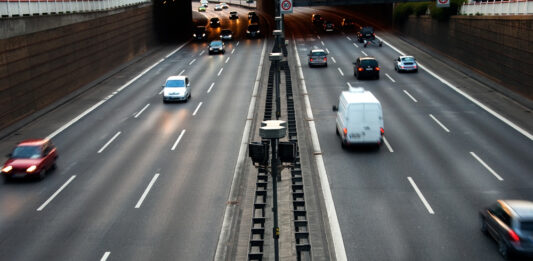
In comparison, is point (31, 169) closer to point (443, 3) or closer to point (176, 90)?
point (176, 90)

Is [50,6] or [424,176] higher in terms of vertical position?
[50,6]

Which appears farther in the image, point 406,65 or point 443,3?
point 443,3

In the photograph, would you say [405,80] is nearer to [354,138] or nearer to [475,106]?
[475,106]

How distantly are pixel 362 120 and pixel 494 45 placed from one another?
20.5 m

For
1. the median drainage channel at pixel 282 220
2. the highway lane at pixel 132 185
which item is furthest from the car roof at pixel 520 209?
the highway lane at pixel 132 185

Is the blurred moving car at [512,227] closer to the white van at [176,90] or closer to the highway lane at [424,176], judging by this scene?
the highway lane at [424,176]

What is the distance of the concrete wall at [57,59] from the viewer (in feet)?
109

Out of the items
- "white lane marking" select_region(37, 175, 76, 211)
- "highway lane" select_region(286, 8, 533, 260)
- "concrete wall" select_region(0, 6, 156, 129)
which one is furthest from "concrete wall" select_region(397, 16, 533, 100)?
"concrete wall" select_region(0, 6, 156, 129)

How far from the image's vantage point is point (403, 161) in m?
26.1

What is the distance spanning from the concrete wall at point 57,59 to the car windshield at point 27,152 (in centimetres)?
808

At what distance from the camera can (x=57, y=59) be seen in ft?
132

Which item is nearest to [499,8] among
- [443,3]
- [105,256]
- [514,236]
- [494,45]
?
[494,45]

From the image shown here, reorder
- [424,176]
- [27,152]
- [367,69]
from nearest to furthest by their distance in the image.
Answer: [424,176], [27,152], [367,69]

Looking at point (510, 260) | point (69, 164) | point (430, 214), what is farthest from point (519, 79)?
point (69, 164)
